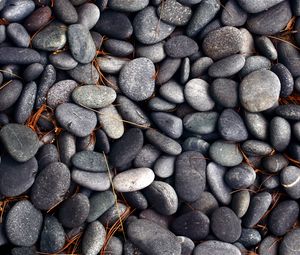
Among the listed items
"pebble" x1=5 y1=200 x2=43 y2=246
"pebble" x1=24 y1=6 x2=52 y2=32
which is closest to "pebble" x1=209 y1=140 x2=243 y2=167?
"pebble" x1=5 y1=200 x2=43 y2=246

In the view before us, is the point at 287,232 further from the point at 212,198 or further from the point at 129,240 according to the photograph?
the point at 129,240

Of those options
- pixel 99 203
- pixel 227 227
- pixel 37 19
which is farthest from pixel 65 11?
pixel 227 227

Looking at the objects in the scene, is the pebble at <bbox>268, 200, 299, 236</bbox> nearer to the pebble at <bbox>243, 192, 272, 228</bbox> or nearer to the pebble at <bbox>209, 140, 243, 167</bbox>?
the pebble at <bbox>243, 192, 272, 228</bbox>

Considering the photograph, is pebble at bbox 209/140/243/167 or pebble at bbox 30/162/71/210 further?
pebble at bbox 209/140/243/167

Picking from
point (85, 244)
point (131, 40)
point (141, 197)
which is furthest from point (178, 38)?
point (85, 244)

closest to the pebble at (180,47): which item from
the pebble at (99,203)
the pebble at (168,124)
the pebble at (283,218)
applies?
the pebble at (168,124)

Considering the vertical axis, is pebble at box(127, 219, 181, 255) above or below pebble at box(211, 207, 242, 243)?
below

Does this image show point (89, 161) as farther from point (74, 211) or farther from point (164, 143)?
point (164, 143)
